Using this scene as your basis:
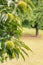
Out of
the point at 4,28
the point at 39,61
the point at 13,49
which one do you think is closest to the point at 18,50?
the point at 13,49

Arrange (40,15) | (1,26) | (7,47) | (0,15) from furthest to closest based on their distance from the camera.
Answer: (40,15)
(1,26)
(0,15)
(7,47)

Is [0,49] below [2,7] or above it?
below

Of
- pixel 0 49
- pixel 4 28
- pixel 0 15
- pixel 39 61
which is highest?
pixel 0 15

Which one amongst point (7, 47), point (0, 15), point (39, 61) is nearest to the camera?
point (7, 47)

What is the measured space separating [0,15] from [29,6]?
7.8 inches

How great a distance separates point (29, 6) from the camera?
1.57 meters

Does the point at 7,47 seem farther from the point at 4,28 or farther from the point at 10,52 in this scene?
the point at 4,28

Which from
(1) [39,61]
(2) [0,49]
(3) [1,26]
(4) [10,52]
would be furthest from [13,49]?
(1) [39,61]

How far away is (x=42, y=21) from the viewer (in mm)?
18609

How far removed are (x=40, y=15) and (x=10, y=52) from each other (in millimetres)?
17058

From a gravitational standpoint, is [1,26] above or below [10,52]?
above

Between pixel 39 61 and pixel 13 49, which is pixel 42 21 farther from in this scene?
pixel 13 49

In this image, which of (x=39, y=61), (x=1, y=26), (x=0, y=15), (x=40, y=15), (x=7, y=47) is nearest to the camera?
(x=7, y=47)

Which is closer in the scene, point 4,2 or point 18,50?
point 18,50
